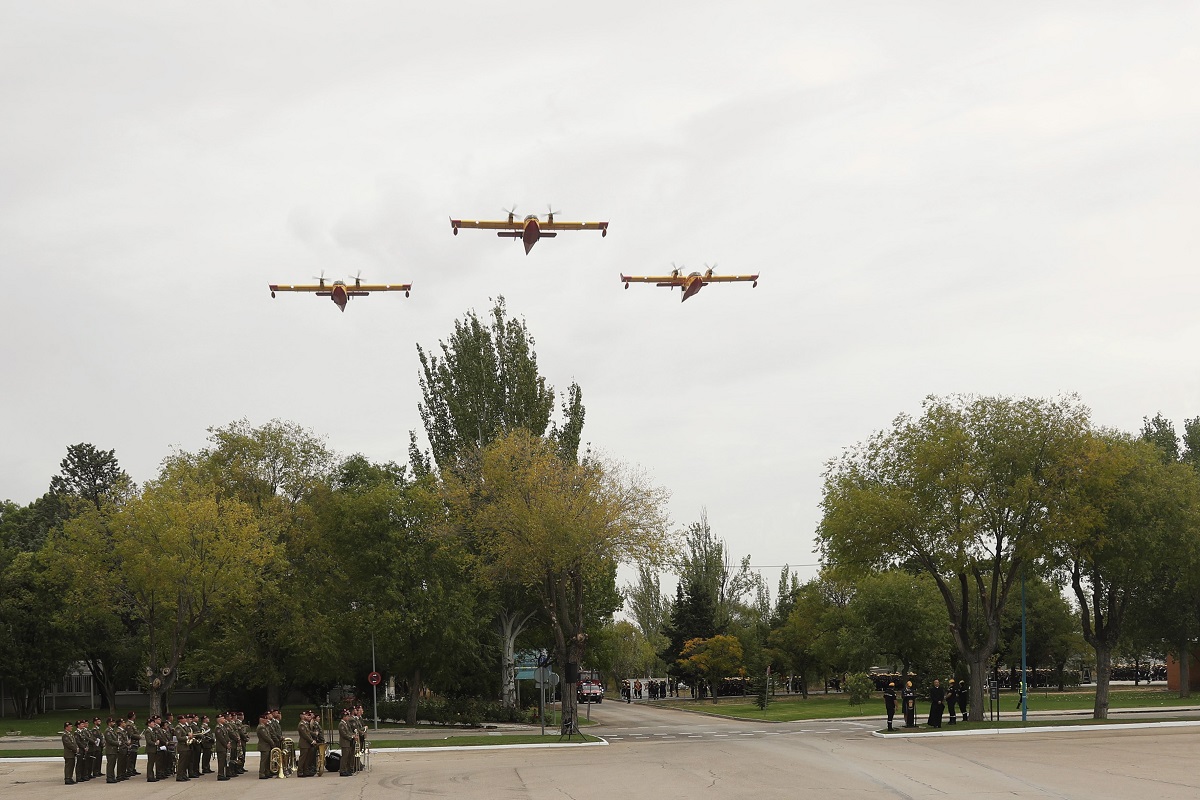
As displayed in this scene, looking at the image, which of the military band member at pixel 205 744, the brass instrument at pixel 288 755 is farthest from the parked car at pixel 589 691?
the brass instrument at pixel 288 755

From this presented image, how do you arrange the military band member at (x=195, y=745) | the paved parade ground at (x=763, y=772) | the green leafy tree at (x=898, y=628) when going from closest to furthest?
the paved parade ground at (x=763, y=772)
the military band member at (x=195, y=745)
the green leafy tree at (x=898, y=628)

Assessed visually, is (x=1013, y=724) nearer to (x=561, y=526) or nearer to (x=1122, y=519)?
(x=1122, y=519)

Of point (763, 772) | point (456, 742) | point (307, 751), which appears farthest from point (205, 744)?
point (763, 772)

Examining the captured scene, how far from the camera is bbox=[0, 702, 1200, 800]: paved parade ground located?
21422 mm

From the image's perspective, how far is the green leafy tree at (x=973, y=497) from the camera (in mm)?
38781

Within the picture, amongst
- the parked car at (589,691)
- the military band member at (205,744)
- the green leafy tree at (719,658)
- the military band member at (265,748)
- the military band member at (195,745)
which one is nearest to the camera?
the military band member at (265,748)

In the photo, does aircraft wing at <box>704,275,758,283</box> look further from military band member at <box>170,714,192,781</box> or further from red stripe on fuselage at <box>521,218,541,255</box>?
military band member at <box>170,714,192,781</box>

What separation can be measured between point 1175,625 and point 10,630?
5969 cm

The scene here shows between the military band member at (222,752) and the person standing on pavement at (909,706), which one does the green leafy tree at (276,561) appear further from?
the person standing on pavement at (909,706)

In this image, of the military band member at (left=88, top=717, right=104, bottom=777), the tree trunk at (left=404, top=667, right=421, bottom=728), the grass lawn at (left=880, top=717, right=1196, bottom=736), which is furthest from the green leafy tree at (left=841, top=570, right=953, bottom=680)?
the military band member at (left=88, top=717, right=104, bottom=777)

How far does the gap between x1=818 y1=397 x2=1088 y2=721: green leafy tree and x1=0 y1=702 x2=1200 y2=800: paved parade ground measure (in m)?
6.56

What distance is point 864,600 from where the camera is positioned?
2438 inches

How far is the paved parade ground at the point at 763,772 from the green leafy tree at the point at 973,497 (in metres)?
6.56

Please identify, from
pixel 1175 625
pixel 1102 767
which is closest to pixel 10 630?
pixel 1102 767
